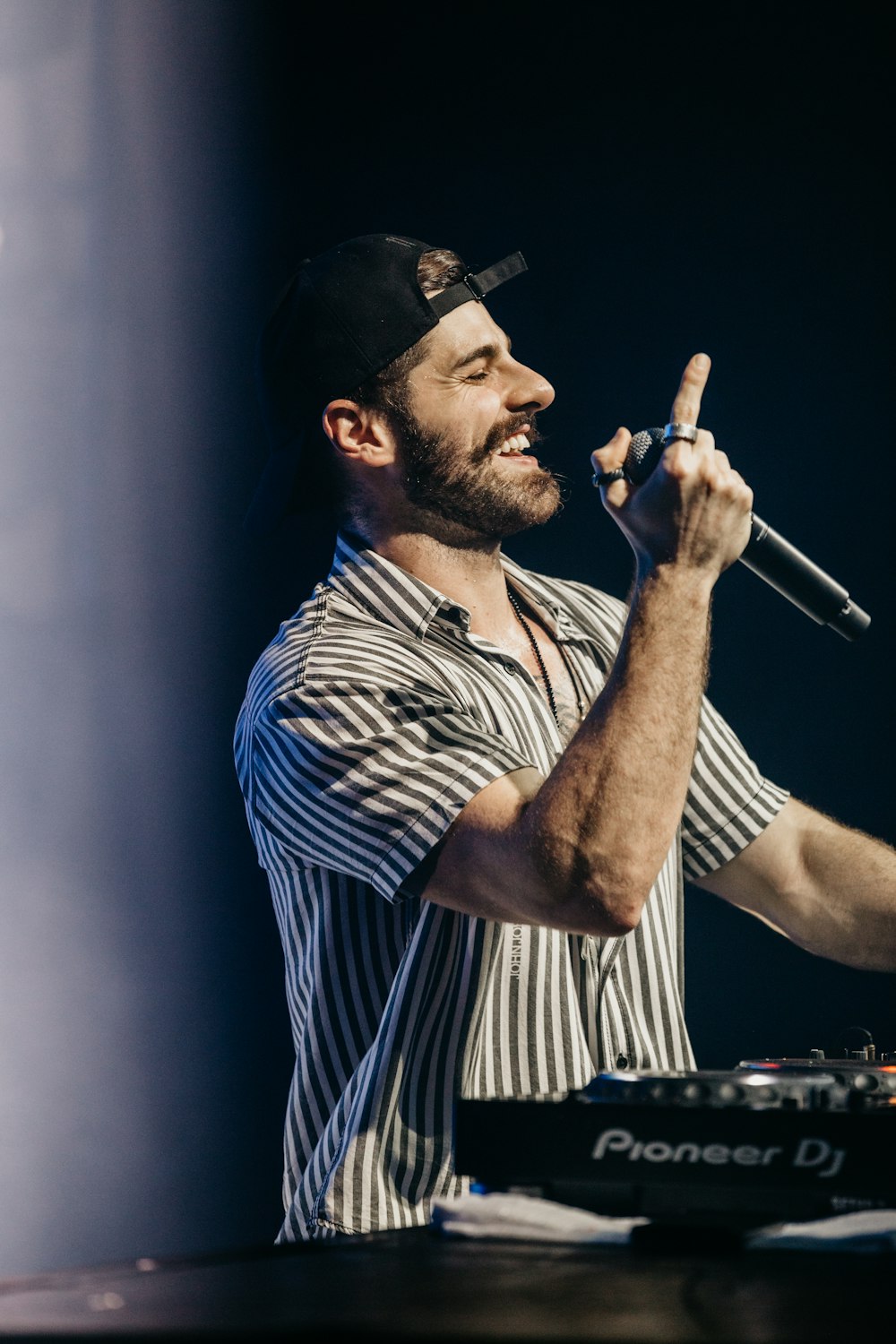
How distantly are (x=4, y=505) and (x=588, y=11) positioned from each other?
1518mm

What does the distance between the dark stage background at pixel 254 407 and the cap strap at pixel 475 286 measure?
64 cm

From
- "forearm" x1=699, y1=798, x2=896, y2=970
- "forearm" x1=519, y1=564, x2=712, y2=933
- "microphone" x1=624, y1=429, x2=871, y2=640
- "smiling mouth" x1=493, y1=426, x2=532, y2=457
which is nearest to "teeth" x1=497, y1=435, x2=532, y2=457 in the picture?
"smiling mouth" x1=493, y1=426, x2=532, y2=457

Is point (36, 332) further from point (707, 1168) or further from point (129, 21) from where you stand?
point (707, 1168)

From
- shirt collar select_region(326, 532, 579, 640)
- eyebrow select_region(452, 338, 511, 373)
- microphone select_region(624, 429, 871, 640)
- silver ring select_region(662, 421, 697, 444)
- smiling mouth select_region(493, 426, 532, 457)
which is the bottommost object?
microphone select_region(624, 429, 871, 640)

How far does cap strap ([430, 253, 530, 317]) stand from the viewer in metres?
2.07

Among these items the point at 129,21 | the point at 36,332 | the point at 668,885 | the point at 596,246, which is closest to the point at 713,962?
the point at 668,885

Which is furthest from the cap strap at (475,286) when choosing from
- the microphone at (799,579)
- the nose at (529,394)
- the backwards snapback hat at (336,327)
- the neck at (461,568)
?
the microphone at (799,579)

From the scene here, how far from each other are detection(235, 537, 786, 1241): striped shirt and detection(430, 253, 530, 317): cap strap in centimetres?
49

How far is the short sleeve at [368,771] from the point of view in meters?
1.47

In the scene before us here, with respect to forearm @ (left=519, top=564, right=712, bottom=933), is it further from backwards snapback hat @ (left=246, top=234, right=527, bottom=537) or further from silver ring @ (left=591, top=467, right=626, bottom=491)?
backwards snapback hat @ (left=246, top=234, right=527, bottom=537)

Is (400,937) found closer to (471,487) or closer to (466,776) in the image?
(466,776)

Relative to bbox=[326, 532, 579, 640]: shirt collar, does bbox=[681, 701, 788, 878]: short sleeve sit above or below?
below

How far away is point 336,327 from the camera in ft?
6.74

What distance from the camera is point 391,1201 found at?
146 cm
